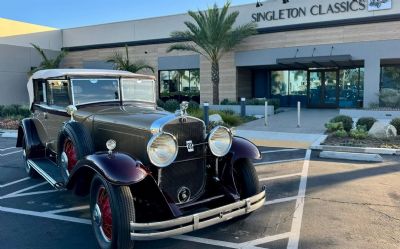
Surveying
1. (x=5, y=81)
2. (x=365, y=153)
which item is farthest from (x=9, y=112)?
(x=365, y=153)

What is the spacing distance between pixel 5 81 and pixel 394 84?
24.1 meters

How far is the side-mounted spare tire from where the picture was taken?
15.5ft

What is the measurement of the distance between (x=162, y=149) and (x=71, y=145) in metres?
2.02

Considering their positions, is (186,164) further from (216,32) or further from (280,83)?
(280,83)

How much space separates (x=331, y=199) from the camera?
5.47 m

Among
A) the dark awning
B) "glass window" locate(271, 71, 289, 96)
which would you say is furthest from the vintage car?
"glass window" locate(271, 71, 289, 96)

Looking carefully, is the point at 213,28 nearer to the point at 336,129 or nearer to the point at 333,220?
the point at 336,129

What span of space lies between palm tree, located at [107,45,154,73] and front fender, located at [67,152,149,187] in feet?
65.1

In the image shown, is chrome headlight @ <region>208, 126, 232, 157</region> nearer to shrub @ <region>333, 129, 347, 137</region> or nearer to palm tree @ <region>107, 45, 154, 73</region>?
shrub @ <region>333, 129, 347, 137</region>

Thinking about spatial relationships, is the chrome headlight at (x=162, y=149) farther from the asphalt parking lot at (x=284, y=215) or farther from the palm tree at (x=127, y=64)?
the palm tree at (x=127, y=64)

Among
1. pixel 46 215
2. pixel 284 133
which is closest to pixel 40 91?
pixel 46 215

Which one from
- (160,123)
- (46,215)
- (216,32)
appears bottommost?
(46,215)

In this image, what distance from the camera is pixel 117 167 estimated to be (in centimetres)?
368

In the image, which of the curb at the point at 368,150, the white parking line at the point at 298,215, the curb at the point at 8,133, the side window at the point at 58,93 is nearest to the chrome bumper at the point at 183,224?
the white parking line at the point at 298,215
